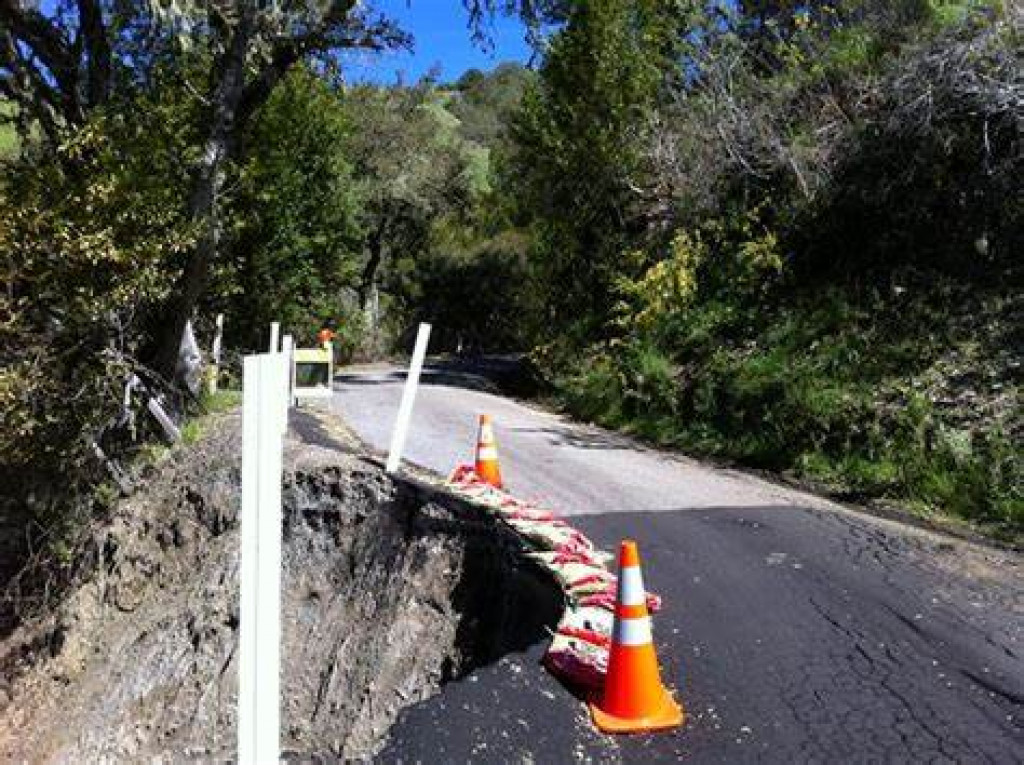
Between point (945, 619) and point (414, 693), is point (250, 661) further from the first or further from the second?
→ point (945, 619)

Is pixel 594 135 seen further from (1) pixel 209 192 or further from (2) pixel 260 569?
(2) pixel 260 569

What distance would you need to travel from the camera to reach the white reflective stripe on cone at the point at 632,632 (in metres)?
4.11

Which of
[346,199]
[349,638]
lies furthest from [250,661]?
[346,199]

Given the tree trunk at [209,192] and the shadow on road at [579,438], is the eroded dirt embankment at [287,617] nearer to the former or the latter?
the tree trunk at [209,192]

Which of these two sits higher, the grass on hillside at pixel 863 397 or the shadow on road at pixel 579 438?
the grass on hillside at pixel 863 397

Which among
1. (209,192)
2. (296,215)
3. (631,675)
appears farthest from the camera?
(296,215)

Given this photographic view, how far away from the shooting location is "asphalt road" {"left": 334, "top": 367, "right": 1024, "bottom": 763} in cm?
396

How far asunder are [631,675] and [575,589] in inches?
48.3

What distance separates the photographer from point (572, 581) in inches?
213

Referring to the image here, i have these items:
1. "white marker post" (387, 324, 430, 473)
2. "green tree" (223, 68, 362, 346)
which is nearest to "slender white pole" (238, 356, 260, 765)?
"white marker post" (387, 324, 430, 473)

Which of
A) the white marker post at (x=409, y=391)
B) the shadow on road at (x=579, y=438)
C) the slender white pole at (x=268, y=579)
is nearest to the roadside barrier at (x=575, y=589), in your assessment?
the white marker post at (x=409, y=391)

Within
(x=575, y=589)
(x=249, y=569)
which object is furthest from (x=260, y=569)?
(x=575, y=589)

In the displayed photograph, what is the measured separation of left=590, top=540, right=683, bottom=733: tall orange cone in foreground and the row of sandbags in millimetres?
240

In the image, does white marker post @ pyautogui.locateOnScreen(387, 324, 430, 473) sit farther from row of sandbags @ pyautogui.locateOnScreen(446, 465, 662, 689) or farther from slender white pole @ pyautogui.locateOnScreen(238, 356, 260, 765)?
slender white pole @ pyautogui.locateOnScreen(238, 356, 260, 765)
